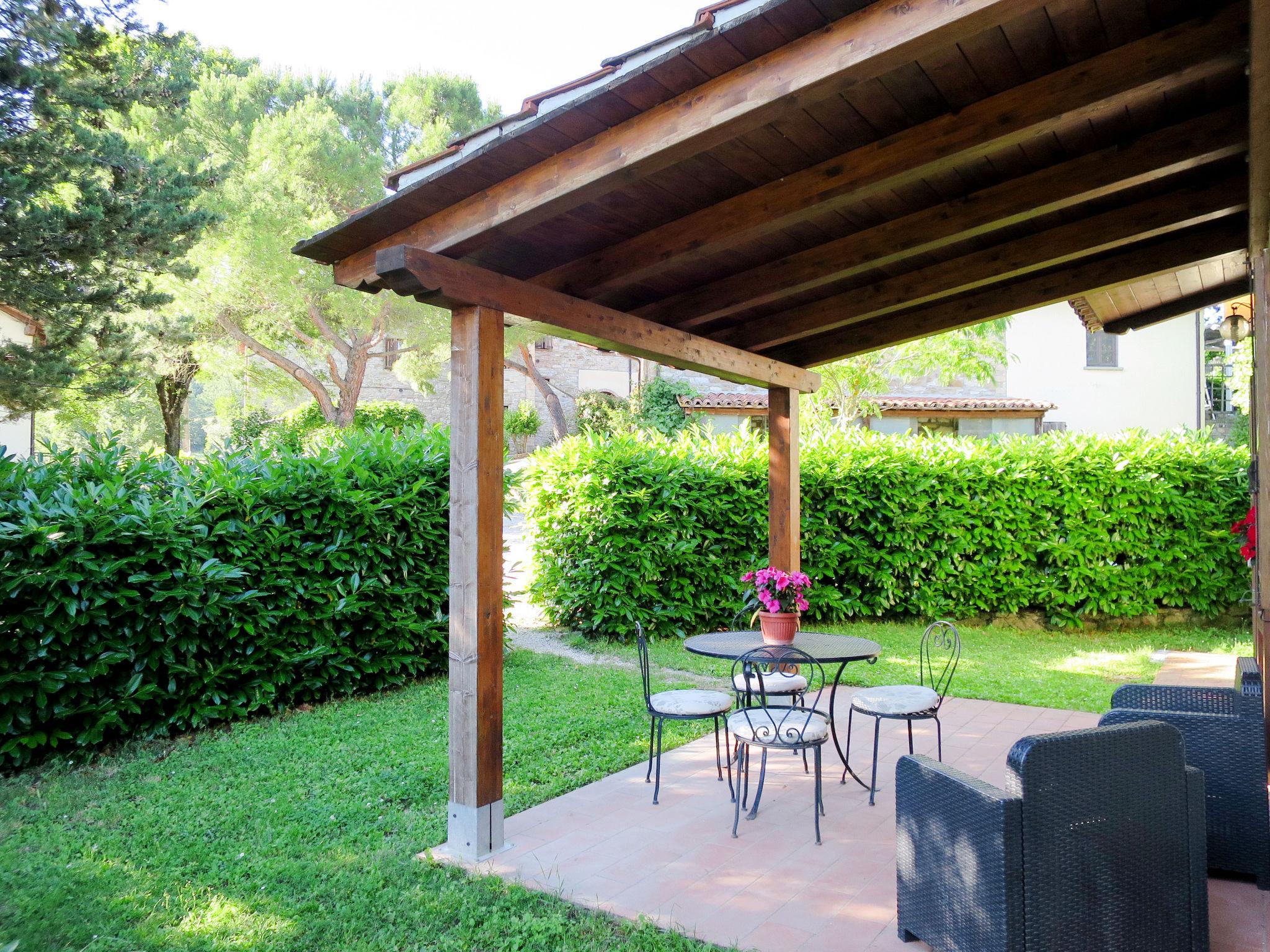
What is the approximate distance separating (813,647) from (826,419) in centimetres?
933

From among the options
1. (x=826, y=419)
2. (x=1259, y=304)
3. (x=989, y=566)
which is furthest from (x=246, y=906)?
(x=826, y=419)

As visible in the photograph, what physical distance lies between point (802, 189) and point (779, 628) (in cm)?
224

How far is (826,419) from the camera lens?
13.4 meters

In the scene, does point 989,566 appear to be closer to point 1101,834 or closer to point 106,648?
point 1101,834

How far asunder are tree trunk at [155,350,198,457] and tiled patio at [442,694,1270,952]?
674 inches

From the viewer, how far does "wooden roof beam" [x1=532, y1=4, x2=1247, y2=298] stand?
2.87m

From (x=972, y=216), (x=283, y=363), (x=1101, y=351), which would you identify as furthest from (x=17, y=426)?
(x=1101, y=351)

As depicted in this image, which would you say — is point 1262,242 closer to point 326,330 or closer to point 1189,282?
point 1189,282

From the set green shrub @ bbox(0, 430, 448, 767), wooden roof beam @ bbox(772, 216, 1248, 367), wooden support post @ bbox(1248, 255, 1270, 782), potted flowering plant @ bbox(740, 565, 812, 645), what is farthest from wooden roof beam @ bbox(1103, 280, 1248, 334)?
green shrub @ bbox(0, 430, 448, 767)

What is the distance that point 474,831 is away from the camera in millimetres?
3453

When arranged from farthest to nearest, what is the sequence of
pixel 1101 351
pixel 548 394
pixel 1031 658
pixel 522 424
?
pixel 548 394 → pixel 522 424 → pixel 1101 351 → pixel 1031 658

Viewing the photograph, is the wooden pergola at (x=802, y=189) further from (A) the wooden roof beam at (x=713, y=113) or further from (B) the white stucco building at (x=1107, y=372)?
(B) the white stucco building at (x=1107, y=372)

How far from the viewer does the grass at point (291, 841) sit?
2844mm

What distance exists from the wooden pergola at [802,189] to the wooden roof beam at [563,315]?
0.01 meters
